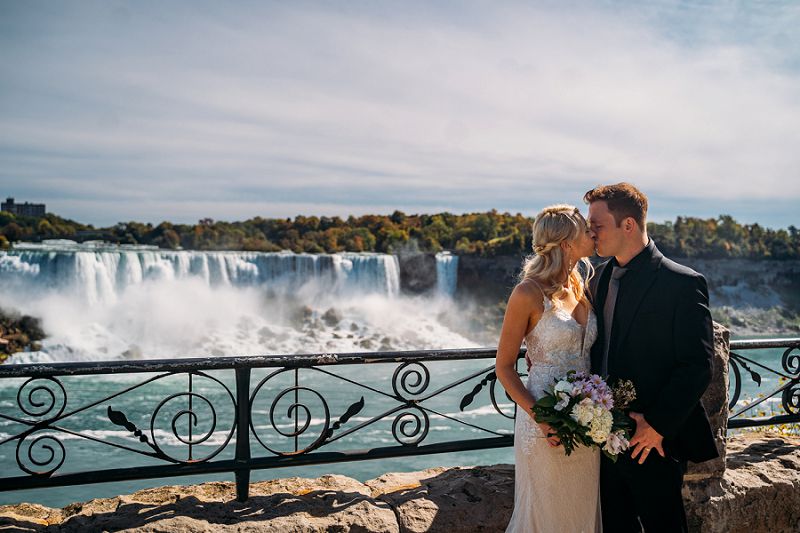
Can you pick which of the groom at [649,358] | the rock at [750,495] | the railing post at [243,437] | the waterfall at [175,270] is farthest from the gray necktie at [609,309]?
the waterfall at [175,270]

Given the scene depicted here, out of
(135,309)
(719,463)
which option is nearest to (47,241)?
(135,309)

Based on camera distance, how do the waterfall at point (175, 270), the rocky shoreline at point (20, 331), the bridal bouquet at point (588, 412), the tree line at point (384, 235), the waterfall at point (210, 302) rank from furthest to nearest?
the tree line at point (384, 235), the rocky shoreline at point (20, 331), the waterfall at point (210, 302), the waterfall at point (175, 270), the bridal bouquet at point (588, 412)

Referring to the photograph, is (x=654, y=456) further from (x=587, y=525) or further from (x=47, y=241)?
(x=47, y=241)

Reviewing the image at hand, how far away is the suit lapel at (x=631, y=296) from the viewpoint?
9.59 feet

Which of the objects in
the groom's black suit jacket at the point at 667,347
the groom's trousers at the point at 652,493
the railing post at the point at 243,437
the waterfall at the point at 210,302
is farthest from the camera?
the waterfall at the point at 210,302

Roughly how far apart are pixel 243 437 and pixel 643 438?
6.08 feet

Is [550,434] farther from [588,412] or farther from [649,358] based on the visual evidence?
[649,358]

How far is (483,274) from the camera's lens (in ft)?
136

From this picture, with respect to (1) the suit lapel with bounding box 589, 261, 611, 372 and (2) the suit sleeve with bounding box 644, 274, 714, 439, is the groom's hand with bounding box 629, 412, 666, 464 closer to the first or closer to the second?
(2) the suit sleeve with bounding box 644, 274, 714, 439

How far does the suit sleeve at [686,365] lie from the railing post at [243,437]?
1.82 metres

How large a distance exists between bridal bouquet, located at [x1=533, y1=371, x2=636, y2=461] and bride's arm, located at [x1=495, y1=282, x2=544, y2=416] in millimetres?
127

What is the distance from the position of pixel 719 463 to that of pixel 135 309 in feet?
Result: 99.5

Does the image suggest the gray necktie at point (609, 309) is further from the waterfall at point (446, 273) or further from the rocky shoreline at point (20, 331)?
the waterfall at point (446, 273)

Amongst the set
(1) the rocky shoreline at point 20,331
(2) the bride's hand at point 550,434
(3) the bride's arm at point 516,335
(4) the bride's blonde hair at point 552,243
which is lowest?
(1) the rocky shoreline at point 20,331
